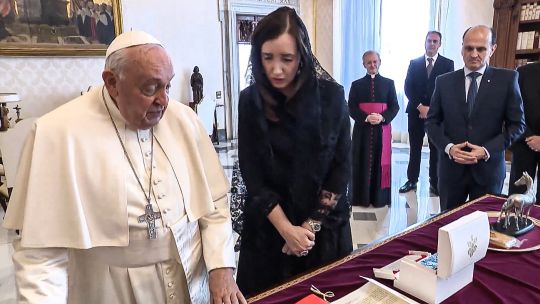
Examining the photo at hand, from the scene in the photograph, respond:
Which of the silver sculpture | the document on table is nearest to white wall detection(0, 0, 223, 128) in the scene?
the document on table

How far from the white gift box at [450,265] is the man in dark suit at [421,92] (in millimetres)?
3832

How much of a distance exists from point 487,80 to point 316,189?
5.76 ft

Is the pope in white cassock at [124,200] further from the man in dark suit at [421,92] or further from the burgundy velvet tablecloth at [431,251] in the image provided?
the man in dark suit at [421,92]

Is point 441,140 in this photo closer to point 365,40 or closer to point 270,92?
point 270,92

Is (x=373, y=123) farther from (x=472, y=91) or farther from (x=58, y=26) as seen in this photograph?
(x=58, y=26)

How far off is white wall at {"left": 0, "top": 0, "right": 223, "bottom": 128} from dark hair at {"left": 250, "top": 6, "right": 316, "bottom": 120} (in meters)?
5.06

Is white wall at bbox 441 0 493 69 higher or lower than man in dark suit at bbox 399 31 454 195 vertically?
higher

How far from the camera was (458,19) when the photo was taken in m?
7.25

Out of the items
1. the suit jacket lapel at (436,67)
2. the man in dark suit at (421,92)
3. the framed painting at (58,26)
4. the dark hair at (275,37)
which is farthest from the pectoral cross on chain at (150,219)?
the framed painting at (58,26)

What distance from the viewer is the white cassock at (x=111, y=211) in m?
1.16

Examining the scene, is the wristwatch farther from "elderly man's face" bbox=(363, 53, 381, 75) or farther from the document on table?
"elderly man's face" bbox=(363, 53, 381, 75)

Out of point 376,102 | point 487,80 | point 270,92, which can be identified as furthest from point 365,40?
point 270,92

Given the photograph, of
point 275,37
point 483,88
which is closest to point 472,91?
point 483,88

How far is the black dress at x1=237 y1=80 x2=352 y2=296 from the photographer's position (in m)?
1.66
